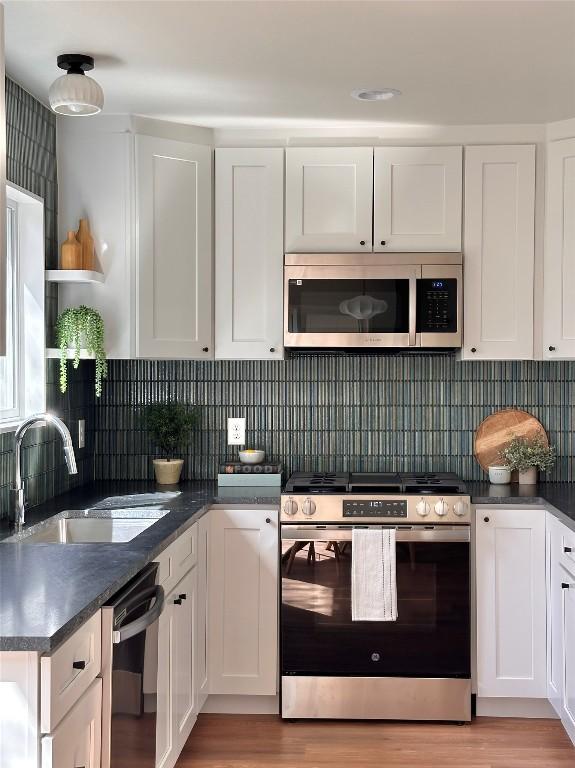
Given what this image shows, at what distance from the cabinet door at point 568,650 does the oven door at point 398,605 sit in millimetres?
396

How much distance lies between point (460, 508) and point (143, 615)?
1.60 meters

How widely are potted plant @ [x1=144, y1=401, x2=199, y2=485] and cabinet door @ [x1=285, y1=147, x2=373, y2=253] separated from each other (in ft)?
3.03

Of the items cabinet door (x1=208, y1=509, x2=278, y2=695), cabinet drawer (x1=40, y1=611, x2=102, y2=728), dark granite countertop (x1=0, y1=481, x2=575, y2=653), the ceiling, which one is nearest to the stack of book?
dark granite countertop (x1=0, y1=481, x2=575, y2=653)

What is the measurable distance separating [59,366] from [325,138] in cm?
146

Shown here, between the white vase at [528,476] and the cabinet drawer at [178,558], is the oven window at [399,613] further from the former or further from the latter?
the white vase at [528,476]

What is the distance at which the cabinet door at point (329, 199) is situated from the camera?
3.83 metres

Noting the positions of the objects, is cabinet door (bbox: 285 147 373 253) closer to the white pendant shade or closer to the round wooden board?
the round wooden board

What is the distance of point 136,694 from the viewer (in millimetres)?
2412

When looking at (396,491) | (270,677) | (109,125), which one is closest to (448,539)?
(396,491)

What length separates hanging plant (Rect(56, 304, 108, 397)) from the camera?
11.6 feet

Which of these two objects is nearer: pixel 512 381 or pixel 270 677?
pixel 270 677

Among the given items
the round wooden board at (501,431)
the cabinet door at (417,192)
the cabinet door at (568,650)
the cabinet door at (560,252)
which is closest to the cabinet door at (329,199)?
the cabinet door at (417,192)

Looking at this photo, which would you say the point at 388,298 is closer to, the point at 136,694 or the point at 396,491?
the point at 396,491

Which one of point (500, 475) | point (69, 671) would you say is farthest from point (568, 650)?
point (69, 671)
